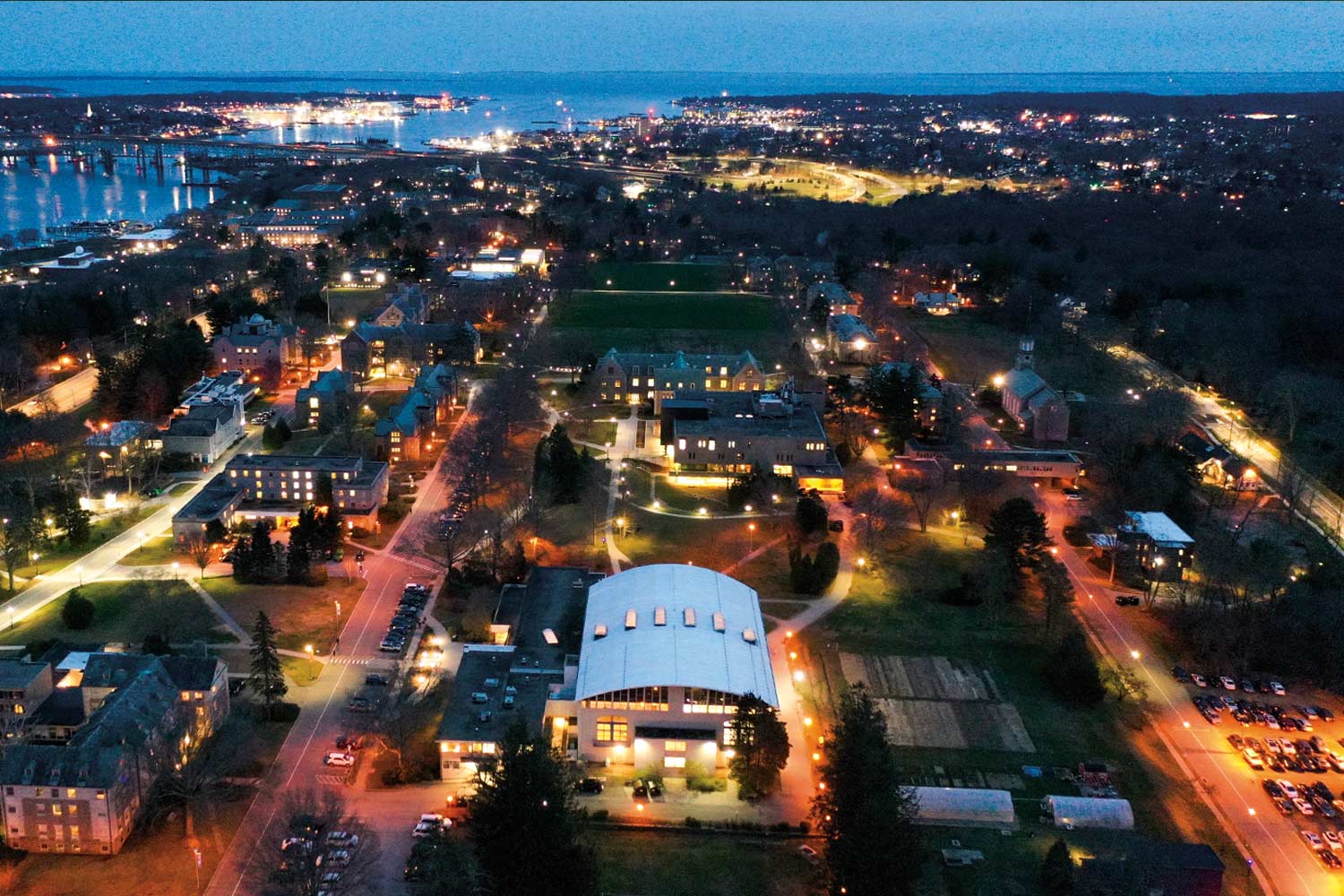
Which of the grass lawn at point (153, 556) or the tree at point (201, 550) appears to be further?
the grass lawn at point (153, 556)

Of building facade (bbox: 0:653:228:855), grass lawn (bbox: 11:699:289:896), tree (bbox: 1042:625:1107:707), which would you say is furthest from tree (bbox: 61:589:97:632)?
tree (bbox: 1042:625:1107:707)

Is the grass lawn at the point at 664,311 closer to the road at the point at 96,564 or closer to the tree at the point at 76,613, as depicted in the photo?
the road at the point at 96,564

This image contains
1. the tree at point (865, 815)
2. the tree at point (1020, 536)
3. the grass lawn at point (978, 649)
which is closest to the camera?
the tree at point (865, 815)

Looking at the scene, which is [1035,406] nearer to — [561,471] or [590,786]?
[561,471]

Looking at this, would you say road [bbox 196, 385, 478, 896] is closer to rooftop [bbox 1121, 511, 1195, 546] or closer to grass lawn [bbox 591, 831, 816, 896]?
grass lawn [bbox 591, 831, 816, 896]

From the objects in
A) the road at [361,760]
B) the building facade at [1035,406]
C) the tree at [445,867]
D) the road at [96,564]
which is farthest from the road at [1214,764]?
the road at [96,564]
